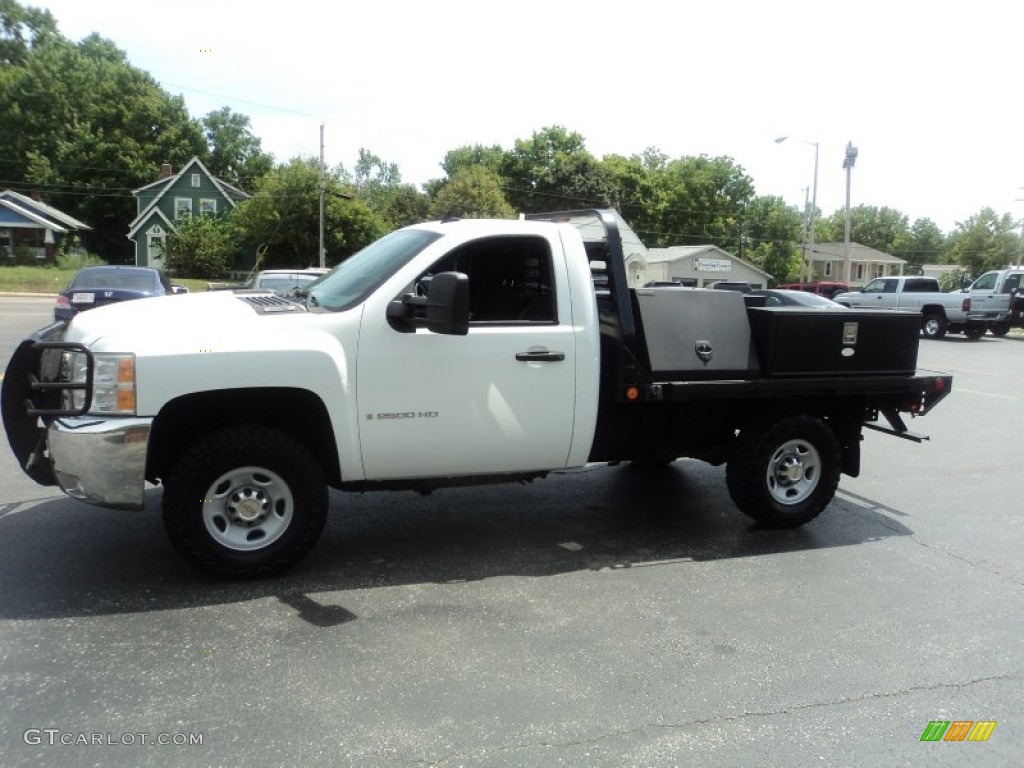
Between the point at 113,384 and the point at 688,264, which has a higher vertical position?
the point at 688,264

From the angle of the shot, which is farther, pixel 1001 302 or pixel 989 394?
pixel 1001 302

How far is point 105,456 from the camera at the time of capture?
13.1ft

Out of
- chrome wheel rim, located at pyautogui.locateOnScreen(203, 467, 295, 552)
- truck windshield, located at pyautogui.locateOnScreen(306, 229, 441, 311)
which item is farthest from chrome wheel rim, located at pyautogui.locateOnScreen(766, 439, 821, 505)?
chrome wheel rim, located at pyautogui.locateOnScreen(203, 467, 295, 552)

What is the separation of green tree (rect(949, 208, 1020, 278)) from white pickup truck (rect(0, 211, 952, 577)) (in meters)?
70.8

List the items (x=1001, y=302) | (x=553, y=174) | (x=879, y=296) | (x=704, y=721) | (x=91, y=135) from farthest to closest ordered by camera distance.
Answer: (x=553, y=174)
(x=91, y=135)
(x=879, y=296)
(x=1001, y=302)
(x=704, y=721)

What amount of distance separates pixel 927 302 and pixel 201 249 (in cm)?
3848

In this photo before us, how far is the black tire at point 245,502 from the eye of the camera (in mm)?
4246

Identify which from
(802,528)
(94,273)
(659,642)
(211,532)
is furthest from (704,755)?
(94,273)

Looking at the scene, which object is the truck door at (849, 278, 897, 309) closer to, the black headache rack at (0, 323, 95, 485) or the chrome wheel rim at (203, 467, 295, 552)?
the chrome wheel rim at (203, 467, 295, 552)

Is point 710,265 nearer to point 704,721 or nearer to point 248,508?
point 248,508

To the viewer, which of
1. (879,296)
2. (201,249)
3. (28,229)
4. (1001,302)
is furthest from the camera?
(28,229)

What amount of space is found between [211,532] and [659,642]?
2.41 m

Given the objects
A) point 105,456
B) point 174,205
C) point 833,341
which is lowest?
point 105,456

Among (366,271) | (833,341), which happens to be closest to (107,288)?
(366,271)
